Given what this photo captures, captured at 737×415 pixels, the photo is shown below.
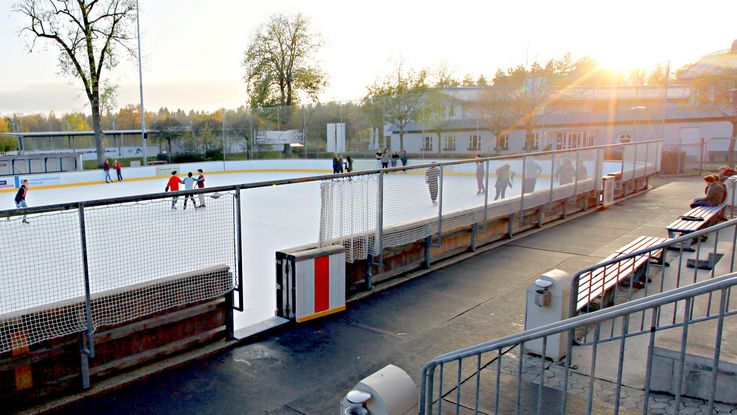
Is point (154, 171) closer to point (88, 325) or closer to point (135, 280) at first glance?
point (135, 280)

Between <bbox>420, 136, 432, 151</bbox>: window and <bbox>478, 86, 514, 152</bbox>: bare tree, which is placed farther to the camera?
<bbox>420, 136, 432, 151</bbox>: window

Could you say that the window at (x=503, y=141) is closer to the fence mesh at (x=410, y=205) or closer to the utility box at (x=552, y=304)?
the fence mesh at (x=410, y=205)

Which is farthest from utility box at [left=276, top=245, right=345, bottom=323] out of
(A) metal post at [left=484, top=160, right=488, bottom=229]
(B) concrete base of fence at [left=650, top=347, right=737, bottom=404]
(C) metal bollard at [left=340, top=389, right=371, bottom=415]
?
(A) metal post at [left=484, top=160, right=488, bottom=229]

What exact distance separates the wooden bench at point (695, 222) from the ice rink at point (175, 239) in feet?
10.3

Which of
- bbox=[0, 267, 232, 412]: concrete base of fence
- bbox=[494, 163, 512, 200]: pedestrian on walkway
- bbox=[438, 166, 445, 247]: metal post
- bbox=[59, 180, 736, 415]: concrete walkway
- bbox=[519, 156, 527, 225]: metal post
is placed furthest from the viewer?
bbox=[519, 156, 527, 225]: metal post

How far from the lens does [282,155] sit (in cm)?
4041

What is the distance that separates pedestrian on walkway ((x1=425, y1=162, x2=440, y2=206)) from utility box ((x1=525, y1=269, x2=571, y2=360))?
3952 millimetres

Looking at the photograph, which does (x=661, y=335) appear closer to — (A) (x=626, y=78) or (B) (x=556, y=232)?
(B) (x=556, y=232)

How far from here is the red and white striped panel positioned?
664 cm

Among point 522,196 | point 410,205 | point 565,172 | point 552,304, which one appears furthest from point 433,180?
point 565,172

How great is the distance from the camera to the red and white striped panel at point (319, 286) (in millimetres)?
6637

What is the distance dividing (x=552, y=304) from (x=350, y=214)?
10.4 feet

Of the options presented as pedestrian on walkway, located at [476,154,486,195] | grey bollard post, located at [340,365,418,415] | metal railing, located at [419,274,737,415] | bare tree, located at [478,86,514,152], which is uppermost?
bare tree, located at [478,86,514,152]

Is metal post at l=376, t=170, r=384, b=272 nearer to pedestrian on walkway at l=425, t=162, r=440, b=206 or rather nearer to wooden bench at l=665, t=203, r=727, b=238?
pedestrian on walkway at l=425, t=162, r=440, b=206
